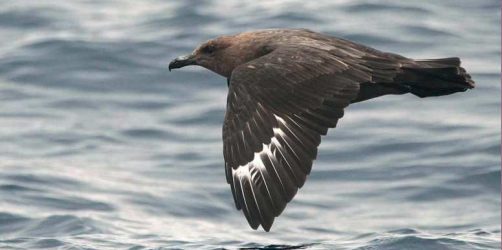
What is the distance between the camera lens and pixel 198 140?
1062 cm

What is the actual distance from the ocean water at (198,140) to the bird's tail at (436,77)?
47.0 inches

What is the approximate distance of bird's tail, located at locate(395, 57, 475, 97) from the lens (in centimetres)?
695

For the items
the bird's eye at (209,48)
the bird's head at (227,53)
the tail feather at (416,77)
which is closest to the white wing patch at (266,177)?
the tail feather at (416,77)

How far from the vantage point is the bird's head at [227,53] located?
7562mm

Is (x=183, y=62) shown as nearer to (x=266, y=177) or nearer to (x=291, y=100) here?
(x=291, y=100)

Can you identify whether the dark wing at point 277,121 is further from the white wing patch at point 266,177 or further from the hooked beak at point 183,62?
the hooked beak at point 183,62

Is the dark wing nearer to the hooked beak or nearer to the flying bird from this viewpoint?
the flying bird

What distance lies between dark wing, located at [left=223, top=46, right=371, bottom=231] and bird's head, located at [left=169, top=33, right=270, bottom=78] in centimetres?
68

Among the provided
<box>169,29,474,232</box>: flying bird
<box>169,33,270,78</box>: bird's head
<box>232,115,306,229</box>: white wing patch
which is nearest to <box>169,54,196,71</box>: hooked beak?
<box>169,33,270,78</box>: bird's head

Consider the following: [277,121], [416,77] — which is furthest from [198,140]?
[277,121]

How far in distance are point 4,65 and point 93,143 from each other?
184 cm

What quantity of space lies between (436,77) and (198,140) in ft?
13.0

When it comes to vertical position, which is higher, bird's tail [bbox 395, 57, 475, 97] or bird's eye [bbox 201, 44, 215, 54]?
bird's eye [bbox 201, 44, 215, 54]

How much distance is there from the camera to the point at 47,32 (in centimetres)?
1278
